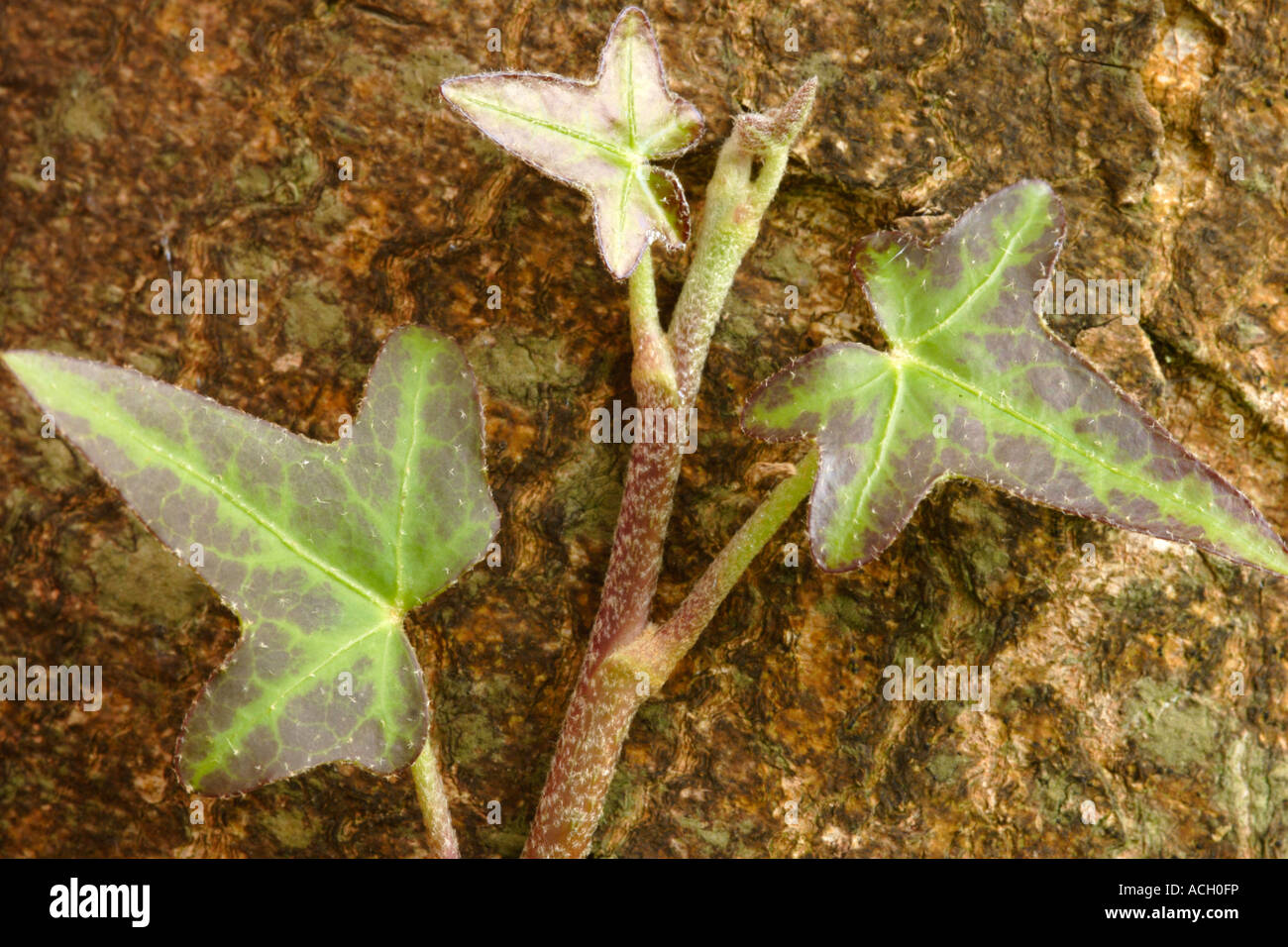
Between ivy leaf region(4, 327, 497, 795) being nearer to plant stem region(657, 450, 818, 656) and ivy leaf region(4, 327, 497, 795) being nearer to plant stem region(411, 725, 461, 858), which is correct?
plant stem region(411, 725, 461, 858)

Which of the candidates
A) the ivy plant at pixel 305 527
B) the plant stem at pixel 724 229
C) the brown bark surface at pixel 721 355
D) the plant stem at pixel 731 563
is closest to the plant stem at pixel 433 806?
the ivy plant at pixel 305 527

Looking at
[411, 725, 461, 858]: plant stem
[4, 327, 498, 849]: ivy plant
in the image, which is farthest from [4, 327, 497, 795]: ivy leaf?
[411, 725, 461, 858]: plant stem

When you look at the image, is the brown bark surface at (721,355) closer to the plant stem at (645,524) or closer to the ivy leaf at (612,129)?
the plant stem at (645,524)

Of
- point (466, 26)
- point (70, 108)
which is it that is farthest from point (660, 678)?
point (70, 108)

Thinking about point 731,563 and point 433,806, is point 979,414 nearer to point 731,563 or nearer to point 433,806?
point 731,563

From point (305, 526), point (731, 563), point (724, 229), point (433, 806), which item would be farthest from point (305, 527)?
point (724, 229)

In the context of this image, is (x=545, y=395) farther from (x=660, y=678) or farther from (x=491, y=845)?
(x=491, y=845)
